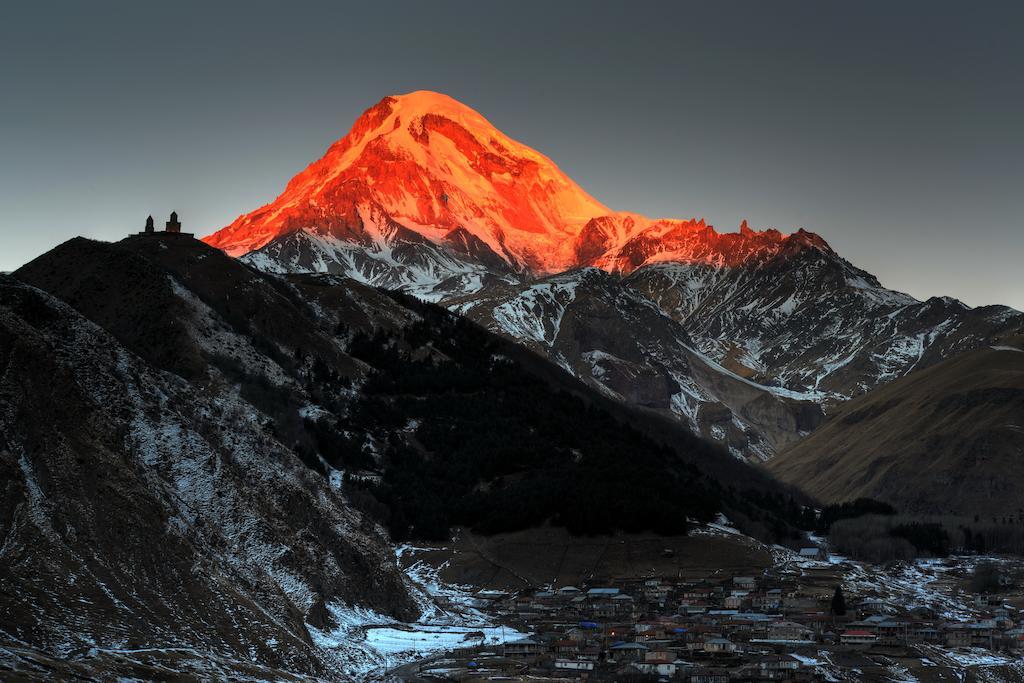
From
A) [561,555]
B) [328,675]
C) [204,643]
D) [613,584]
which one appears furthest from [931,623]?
[204,643]

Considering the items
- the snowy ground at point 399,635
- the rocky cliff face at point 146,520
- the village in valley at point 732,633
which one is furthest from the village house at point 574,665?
the rocky cliff face at point 146,520

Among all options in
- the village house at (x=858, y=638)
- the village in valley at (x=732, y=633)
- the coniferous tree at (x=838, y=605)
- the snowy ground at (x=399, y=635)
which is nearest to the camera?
the snowy ground at (x=399, y=635)

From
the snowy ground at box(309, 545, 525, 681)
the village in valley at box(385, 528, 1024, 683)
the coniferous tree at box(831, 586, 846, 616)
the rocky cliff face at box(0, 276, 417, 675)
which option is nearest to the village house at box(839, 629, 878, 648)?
the village in valley at box(385, 528, 1024, 683)

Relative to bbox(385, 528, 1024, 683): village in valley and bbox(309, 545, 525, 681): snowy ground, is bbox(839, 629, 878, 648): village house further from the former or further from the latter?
bbox(309, 545, 525, 681): snowy ground

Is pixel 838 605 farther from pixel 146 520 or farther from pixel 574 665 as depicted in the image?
pixel 146 520

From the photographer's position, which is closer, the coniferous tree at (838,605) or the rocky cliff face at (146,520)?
the rocky cliff face at (146,520)

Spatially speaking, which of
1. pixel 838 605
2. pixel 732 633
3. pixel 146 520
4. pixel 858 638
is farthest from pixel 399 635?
pixel 838 605

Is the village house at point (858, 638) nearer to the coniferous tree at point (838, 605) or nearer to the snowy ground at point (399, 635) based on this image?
the coniferous tree at point (838, 605)

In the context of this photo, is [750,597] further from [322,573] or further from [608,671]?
[322,573]
